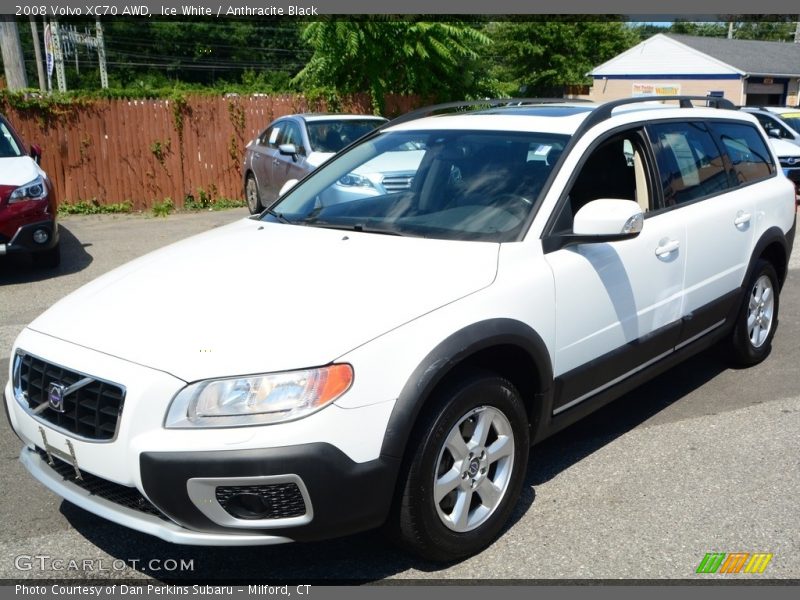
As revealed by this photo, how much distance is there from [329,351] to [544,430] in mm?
1298

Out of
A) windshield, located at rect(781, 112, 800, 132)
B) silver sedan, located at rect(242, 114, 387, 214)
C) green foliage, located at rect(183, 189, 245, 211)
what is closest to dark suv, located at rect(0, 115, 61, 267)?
silver sedan, located at rect(242, 114, 387, 214)

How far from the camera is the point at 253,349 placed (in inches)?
109

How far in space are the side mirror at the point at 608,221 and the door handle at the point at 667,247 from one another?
2.02 feet

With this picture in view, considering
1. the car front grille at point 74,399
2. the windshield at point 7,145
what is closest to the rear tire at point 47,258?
the windshield at point 7,145

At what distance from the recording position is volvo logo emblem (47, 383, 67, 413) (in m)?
2.94

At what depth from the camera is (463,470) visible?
3168mm

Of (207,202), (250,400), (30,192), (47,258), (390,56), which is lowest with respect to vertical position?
(207,202)

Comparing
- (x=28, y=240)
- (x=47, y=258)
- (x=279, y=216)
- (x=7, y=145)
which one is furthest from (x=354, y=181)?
(x=7, y=145)

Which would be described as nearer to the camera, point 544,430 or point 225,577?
point 225,577

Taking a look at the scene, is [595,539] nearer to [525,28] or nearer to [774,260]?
[774,260]

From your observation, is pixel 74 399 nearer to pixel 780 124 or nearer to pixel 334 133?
pixel 334 133

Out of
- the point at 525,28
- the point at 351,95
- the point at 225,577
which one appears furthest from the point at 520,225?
the point at 525,28

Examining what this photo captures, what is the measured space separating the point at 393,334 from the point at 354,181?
1.77 meters

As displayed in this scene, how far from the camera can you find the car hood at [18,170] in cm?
835
